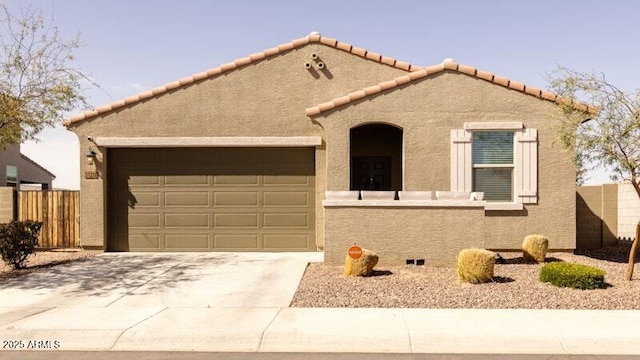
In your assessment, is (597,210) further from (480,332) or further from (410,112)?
(480,332)

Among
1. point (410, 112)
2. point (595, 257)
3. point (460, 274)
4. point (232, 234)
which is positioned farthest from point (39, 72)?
point (595, 257)

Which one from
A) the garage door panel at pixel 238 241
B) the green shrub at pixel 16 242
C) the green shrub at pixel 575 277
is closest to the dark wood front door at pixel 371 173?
the garage door panel at pixel 238 241

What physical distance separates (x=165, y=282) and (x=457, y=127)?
776cm

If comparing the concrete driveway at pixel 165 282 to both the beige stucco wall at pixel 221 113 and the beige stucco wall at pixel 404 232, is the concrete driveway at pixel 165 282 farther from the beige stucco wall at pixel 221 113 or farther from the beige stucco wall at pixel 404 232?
the beige stucco wall at pixel 221 113

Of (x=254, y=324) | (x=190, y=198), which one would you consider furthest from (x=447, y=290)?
(x=190, y=198)

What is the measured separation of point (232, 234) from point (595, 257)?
9651 millimetres

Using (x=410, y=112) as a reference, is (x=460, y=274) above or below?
below

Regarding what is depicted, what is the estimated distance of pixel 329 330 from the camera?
606cm

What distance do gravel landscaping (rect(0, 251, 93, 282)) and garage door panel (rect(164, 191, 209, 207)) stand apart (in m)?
2.68

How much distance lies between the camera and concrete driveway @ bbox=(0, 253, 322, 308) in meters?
7.76

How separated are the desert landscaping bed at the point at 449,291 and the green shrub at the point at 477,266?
0.56ft

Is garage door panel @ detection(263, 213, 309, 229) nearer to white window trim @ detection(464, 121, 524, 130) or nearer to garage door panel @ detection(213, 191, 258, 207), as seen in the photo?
garage door panel @ detection(213, 191, 258, 207)

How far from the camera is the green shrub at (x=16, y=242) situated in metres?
10.1

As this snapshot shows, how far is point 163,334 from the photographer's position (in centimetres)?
601
